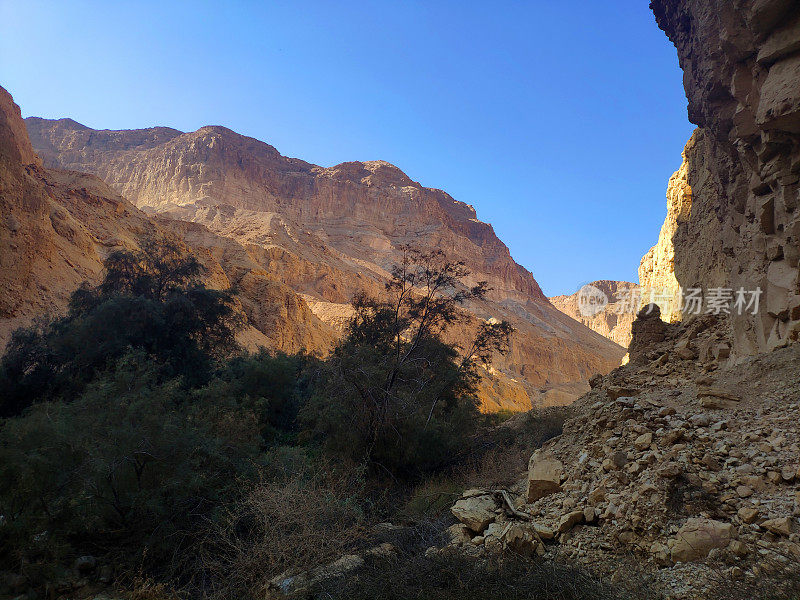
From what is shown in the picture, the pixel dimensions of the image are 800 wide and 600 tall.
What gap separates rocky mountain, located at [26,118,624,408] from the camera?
5325cm

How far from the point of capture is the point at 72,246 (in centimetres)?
2325

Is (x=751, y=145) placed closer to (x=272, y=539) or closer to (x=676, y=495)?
(x=676, y=495)

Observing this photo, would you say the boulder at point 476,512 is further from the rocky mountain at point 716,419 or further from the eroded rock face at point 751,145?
the eroded rock face at point 751,145

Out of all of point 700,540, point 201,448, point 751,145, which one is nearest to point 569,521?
point 700,540

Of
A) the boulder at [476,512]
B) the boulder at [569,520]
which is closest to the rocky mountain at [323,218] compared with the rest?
the boulder at [476,512]

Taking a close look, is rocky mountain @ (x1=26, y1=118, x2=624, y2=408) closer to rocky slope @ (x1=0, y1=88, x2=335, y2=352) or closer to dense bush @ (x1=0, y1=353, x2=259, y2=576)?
rocky slope @ (x1=0, y1=88, x2=335, y2=352)

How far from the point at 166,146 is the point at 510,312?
226ft

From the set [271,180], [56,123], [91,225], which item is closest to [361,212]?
[271,180]

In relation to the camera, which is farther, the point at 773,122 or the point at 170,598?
the point at 773,122

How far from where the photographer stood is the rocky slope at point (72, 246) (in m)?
18.9

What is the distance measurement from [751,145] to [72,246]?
28.2 m

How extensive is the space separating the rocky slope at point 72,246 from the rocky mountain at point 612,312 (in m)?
64.9

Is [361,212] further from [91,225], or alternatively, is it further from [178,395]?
[178,395]

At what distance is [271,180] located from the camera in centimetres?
8619
